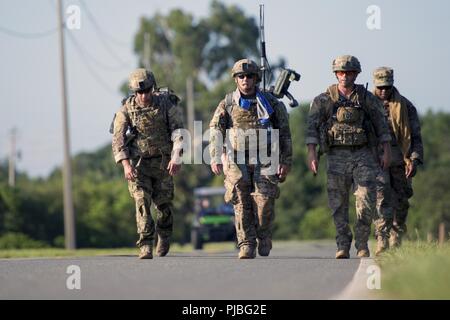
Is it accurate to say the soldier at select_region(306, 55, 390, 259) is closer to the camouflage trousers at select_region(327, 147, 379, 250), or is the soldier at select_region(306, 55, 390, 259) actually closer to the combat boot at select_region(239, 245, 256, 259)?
the camouflage trousers at select_region(327, 147, 379, 250)

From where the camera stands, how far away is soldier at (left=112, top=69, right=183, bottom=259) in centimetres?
1599

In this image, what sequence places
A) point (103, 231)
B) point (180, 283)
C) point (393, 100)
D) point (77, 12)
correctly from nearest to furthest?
point (180, 283) → point (393, 100) → point (77, 12) → point (103, 231)

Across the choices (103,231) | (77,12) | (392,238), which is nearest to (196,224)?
(77,12)

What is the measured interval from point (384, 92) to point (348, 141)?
1.65 m

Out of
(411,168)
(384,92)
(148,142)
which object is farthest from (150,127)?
(411,168)

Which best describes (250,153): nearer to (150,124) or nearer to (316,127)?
(316,127)

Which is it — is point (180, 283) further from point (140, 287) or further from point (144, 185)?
point (144, 185)

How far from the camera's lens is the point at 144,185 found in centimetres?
1612

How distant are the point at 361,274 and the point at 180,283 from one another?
1.73 metres

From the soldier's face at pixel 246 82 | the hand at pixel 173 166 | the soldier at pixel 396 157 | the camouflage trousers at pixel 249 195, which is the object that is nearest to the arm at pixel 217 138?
the camouflage trousers at pixel 249 195

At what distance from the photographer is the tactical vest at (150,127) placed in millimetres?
16109

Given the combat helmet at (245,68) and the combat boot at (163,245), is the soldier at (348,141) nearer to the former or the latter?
the combat helmet at (245,68)

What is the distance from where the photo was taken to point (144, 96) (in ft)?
52.5

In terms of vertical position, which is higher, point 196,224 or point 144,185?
point 144,185
